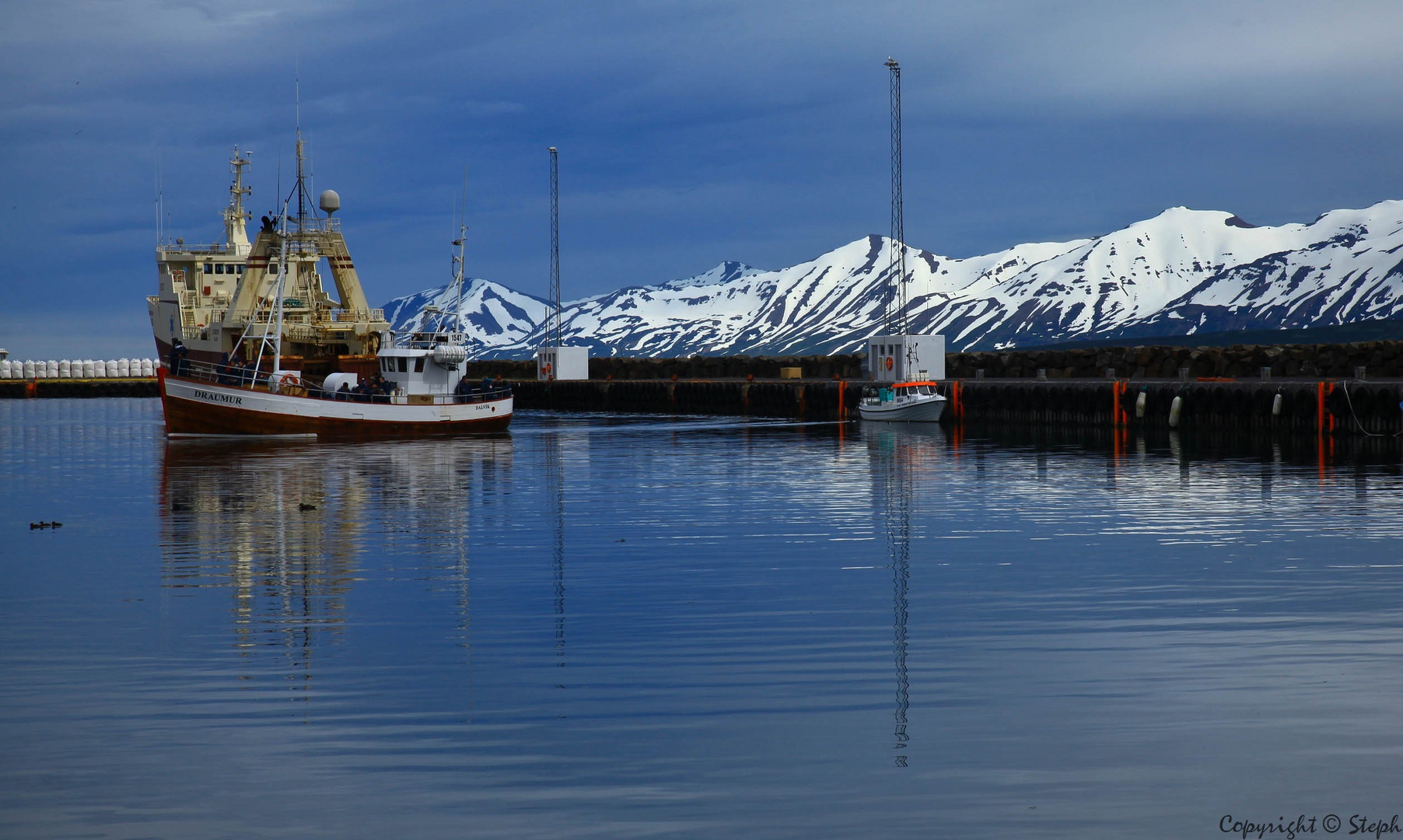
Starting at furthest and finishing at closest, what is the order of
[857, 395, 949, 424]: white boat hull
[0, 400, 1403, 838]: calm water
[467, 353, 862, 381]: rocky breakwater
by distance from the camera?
[467, 353, 862, 381]: rocky breakwater < [857, 395, 949, 424]: white boat hull < [0, 400, 1403, 838]: calm water

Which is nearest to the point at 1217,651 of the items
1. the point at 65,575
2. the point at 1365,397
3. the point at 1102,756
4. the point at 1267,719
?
the point at 1267,719

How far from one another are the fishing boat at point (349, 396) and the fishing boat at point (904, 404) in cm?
1886

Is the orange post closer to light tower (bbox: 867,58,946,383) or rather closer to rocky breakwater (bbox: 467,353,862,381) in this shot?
light tower (bbox: 867,58,946,383)

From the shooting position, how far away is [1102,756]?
9570 millimetres

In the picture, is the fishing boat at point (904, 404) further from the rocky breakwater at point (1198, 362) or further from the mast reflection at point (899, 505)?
the rocky breakwater at point (1198, 362)

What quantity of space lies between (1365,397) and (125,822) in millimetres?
49492

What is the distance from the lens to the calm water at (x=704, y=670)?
8.73 m

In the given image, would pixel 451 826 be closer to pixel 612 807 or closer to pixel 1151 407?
pixel 612 807

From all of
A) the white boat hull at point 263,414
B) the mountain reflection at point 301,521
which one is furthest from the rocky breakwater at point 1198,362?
the mountain reflection at point 301,521

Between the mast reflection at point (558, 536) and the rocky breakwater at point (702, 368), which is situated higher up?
the rocky breakwater at point (702, 368)

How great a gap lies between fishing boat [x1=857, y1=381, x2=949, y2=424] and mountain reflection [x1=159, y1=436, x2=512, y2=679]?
2429 centimetres

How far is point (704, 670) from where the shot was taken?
1245cm

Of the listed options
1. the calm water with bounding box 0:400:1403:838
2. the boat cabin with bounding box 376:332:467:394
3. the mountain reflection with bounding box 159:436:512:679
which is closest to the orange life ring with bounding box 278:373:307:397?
the boat cabin with bounding box 376:332:467:394

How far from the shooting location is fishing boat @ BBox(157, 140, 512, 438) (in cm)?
5381
